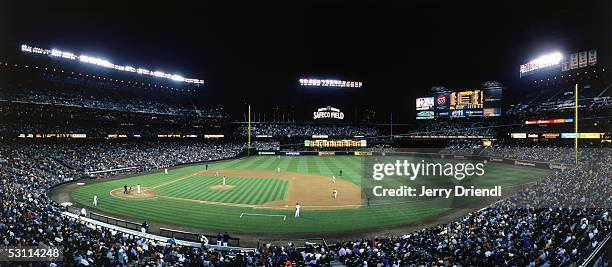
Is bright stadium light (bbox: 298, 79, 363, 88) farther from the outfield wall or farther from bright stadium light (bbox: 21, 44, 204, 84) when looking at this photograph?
bright stadium light (bbox: 21, 44, 204, 84)

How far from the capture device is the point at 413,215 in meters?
24.1

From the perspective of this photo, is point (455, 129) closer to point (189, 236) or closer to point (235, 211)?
point (235, 211)

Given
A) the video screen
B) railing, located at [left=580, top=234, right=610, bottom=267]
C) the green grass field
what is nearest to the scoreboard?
the video screen

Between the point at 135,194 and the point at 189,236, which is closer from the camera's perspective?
the point at 189,236

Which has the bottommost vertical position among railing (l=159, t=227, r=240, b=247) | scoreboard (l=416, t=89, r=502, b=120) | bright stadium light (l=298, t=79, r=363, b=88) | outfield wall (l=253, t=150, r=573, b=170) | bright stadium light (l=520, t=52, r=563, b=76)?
railing (l=159, t=227, r=240, b=247)

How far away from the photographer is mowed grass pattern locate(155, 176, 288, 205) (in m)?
29.3

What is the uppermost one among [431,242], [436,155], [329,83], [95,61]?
[329,83]

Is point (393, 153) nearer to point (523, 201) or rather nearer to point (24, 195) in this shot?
point (523, 201)

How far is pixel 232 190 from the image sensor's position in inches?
1293

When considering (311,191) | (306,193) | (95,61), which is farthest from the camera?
(95,61)

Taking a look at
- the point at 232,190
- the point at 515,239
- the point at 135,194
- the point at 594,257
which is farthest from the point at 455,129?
the point at 594,257

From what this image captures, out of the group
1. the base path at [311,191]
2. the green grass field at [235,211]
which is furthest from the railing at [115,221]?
the base path at [311,191]

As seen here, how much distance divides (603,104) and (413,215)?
125 ft

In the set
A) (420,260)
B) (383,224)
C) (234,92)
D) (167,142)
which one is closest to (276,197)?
(383,224)
